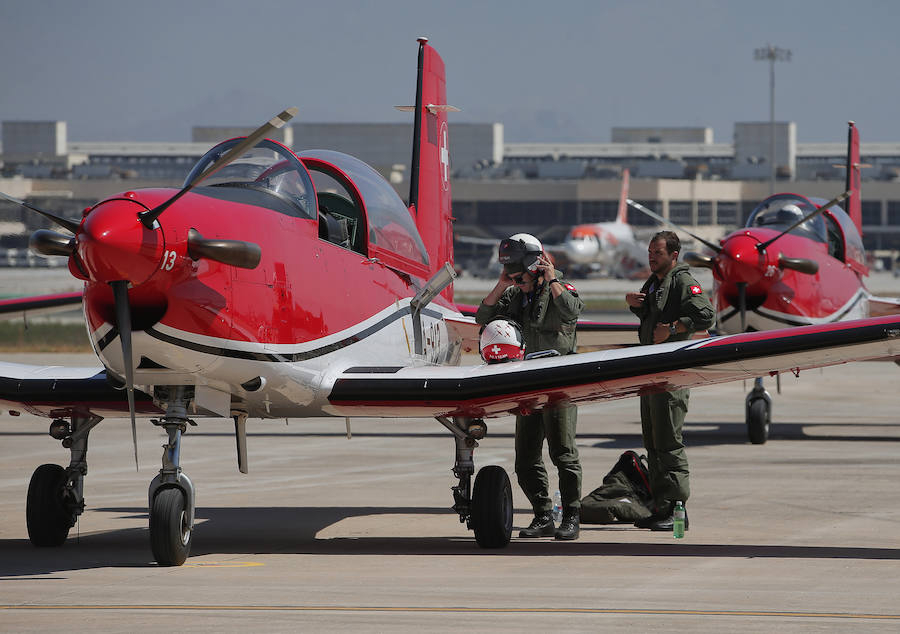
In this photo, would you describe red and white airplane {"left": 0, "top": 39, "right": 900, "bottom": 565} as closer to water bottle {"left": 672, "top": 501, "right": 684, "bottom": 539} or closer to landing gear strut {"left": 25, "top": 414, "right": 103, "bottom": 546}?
landing gear strut {"left": 25, "top": 414, "right": 103, "bottom": 546}

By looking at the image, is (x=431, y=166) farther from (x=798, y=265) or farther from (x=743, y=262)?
(x=798, y=265)

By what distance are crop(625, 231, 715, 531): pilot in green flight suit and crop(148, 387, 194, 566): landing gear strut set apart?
3.53 meters

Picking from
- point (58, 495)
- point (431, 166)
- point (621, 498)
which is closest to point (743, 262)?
point (431, 166)

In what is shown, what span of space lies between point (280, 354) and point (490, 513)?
1.85m

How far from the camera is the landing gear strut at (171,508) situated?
8.00 metres

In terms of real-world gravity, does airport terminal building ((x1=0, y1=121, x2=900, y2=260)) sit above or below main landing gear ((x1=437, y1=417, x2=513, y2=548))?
above

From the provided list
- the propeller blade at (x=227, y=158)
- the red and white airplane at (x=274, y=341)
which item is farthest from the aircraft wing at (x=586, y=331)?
the propeller blade at (x=227, y=158)

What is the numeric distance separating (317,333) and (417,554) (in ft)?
5.25

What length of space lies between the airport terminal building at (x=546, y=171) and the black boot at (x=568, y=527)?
3542 inches

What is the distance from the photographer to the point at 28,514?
931cm

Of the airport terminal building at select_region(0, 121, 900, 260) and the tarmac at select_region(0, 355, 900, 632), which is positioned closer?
the tarmac at select_region(0, 355, 900, 632)

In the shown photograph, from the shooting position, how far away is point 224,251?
7711 mm

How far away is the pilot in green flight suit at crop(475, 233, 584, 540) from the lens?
32.2 feet

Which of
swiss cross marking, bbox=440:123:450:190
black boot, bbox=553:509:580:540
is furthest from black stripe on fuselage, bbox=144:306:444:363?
swiss cross marking, bbox=440:123:450:190
